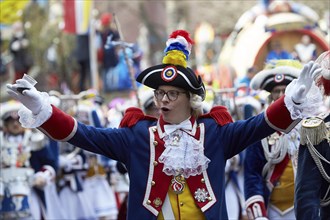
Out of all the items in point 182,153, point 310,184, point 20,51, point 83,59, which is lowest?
point 310,184

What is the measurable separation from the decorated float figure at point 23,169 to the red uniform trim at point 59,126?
14.8 ft

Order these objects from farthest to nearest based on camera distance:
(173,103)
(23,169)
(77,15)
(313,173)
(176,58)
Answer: (77,15) → (23,169) → (176,58) → (173,103) → (313,173)

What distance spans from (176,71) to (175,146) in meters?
0.46

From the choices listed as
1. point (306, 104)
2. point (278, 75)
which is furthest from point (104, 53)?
point (306, 104)

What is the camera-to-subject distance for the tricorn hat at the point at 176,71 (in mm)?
7008

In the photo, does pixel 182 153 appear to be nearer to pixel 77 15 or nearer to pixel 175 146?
pixel 175 146

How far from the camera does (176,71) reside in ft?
23.1

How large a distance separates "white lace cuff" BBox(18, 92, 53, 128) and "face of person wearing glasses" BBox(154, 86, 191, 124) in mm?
Answer: 786

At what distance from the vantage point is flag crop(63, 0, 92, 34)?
17859 millimetres

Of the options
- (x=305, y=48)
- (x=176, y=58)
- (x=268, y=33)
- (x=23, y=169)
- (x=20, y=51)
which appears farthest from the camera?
(x=20, y=51)

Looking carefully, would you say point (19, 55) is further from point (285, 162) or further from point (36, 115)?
point (36, 115)

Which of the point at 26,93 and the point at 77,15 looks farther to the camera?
the point at 77,15

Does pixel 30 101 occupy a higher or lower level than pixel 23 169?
higher

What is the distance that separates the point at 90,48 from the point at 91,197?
263 inches
